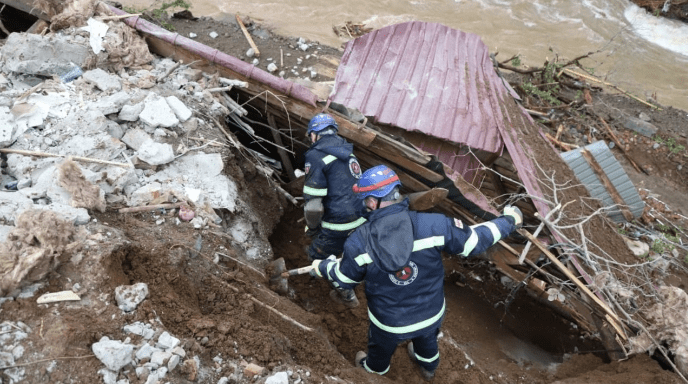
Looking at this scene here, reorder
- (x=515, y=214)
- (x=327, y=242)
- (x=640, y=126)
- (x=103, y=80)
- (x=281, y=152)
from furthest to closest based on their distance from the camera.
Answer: (x=640, y=126) < (x=281, y=152) < (x=327, y=242) < (x=103, y=80) < (x=515, y=214)

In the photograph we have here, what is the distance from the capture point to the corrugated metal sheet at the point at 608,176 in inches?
217

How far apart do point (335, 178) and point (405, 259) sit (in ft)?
4.52

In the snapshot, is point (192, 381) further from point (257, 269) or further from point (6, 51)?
point (6, 51)

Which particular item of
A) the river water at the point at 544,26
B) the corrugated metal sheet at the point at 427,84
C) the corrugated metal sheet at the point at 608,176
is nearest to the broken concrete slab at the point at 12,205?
the corrugated metal sheet at the point at 427,84

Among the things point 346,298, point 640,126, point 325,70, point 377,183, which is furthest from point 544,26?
point 377,183

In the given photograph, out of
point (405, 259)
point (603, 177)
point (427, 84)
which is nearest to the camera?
point (405, 259)

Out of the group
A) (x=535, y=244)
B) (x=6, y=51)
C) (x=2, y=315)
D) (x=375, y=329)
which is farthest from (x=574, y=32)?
(x=2, y=315)

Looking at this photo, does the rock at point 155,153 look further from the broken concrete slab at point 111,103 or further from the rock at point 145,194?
the broken concrete slab at point 111,103

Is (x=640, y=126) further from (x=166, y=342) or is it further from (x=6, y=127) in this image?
(x=6, y=127)

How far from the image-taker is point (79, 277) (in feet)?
8.73

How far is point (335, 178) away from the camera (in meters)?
4.06

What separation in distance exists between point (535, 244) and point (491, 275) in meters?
1.55

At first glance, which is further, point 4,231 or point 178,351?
point 4,231

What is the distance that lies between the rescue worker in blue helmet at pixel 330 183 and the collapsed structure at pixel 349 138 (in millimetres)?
469
